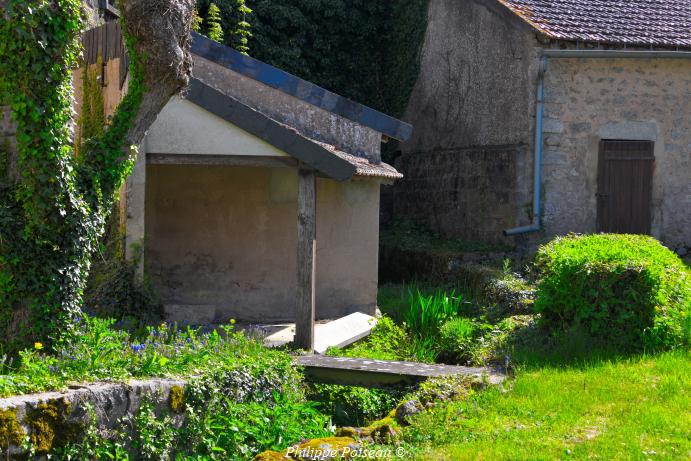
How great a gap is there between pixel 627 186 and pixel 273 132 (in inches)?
292

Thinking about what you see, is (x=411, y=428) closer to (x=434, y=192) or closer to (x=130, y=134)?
(x=130, y=134)

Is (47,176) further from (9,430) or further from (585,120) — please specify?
(585,120)

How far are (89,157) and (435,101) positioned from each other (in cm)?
1063

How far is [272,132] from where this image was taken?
8.98m

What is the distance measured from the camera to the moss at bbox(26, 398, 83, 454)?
5.31 meters

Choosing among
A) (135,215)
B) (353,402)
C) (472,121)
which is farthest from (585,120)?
(135,215)

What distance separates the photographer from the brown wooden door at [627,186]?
45.7 feet

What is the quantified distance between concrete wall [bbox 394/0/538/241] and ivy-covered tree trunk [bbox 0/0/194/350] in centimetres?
822

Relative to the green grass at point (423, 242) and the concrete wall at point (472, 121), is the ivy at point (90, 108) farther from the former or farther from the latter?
the concrete wall at point (472, 121)

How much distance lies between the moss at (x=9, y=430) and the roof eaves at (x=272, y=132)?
446 cm

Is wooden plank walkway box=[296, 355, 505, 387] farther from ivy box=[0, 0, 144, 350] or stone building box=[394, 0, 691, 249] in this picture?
stone building box=[394, 0, 691, 249]

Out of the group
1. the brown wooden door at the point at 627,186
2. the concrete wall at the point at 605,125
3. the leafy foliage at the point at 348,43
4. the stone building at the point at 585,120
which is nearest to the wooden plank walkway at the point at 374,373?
the stone building at the point at 585,120

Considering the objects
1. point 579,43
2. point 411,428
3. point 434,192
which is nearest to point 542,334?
point 411,428

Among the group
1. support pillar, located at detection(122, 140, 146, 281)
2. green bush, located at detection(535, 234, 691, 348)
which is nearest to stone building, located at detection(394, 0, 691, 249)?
green bush, located at detection(535, 234, 691, 348)
